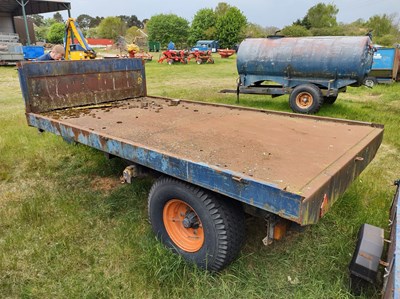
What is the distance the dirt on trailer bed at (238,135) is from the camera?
2.37m

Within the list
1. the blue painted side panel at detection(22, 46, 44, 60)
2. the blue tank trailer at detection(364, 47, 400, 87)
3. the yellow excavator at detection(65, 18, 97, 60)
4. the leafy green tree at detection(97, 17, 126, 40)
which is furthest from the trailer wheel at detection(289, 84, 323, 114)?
the leafy green tree at detection(97, 17, 126, 40)

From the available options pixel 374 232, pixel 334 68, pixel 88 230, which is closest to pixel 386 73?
pixel 334 68

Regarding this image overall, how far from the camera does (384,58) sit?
41.7 feet

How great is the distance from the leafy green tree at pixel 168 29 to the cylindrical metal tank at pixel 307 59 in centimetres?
4544

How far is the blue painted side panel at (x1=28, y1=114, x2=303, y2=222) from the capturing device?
6.18 ft

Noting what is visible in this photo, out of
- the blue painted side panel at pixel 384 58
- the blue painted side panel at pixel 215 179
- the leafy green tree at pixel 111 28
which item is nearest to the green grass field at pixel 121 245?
the blue painted side panel at pixel 215 179

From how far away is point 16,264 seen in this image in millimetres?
2832

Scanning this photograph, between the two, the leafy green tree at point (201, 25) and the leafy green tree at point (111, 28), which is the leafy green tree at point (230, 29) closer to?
the leafy green tree at point (201, 25)

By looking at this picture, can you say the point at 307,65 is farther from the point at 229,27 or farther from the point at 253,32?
the point at 253,32

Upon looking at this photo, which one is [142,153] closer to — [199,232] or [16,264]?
[199,232]

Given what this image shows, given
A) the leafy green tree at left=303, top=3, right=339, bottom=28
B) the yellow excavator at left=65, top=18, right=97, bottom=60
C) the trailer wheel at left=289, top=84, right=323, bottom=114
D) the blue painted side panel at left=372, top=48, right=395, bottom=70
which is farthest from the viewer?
the leafy green tree at left=303, top=3, right=339, bottom=28

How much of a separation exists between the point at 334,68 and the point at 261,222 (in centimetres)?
562

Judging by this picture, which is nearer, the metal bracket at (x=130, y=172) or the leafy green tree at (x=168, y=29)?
the metal bracket at (x=130, y=172)

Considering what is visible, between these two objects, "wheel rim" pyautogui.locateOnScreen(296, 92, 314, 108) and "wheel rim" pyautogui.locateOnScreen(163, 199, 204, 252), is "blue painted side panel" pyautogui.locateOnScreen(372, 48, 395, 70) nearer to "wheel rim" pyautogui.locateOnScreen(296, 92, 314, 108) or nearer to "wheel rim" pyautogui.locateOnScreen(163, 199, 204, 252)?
"wheel rim" pyautogui.locateOnScreen(296, 92, 314, 108)
